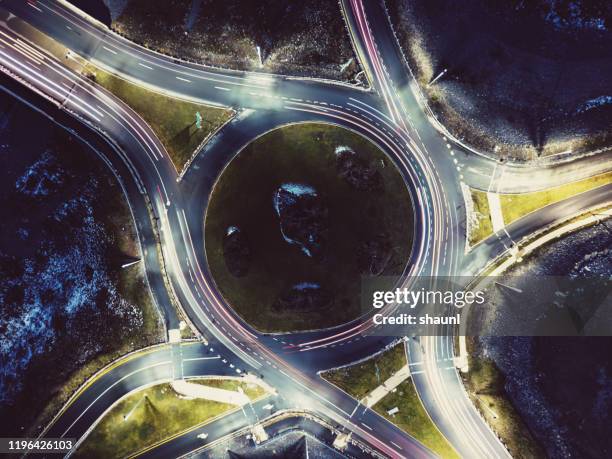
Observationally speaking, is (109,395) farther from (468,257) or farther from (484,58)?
(484,58)

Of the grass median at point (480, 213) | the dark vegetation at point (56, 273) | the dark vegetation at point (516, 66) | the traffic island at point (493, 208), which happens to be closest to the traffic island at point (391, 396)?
the grass median at point (480, 213)

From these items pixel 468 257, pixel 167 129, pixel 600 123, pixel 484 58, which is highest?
pixel 484 58

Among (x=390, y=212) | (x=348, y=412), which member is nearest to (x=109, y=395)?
(x=348, y=412)

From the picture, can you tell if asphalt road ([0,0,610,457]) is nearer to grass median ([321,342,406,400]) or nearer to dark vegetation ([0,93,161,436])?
grass median ([321,342,406,400])

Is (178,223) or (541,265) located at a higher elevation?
(178,223)

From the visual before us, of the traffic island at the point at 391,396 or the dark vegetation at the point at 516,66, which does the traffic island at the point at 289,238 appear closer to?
the traffic island at the point at 391,396

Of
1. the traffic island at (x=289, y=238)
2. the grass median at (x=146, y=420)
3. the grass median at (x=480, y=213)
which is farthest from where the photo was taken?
the grass median at (x=480, y=213)

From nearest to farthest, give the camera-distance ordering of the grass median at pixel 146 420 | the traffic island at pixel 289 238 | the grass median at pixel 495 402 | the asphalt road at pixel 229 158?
1. the grass median at pixel 146 420
2. the traffic island at pixel 289 238
3. the grass median at pixel 495 402
4. the asphalt road at pixel 229 158

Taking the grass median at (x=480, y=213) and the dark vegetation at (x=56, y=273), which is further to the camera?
the grass median at (x=480, y=213)
